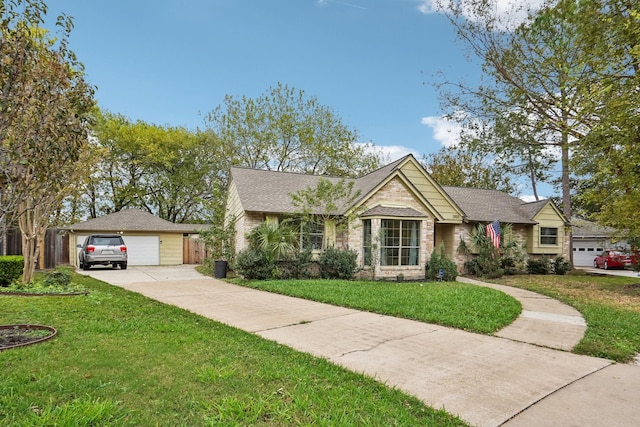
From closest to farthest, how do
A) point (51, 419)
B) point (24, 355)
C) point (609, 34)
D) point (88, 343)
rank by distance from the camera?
point (51, 419) < point (24, 355) < point (88, 343) < point (609, 34)

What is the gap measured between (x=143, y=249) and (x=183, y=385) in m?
19.8

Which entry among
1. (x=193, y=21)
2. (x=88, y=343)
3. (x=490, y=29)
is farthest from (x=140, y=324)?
(x=490, y=29)

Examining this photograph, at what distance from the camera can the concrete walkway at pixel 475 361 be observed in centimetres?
338

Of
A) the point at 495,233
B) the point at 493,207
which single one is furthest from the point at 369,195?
the point at 493,207

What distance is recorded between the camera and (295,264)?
1365cm

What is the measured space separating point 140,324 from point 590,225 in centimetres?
2822

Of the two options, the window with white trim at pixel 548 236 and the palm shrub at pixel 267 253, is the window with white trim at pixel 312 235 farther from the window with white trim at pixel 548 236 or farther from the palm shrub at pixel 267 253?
the window with white trim at pixel 548 236

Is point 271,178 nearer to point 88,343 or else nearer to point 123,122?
point 88,343

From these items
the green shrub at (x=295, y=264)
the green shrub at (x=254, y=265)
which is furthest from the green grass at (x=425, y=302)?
the green shrub at (x=295, y=264)

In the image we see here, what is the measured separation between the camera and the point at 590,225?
2484 centimetres

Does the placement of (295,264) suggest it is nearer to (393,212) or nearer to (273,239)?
(273,239)

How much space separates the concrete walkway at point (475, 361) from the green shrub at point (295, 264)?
5.14 meters

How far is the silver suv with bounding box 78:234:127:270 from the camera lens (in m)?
16.8

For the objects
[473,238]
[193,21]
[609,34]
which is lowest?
[473,238]
